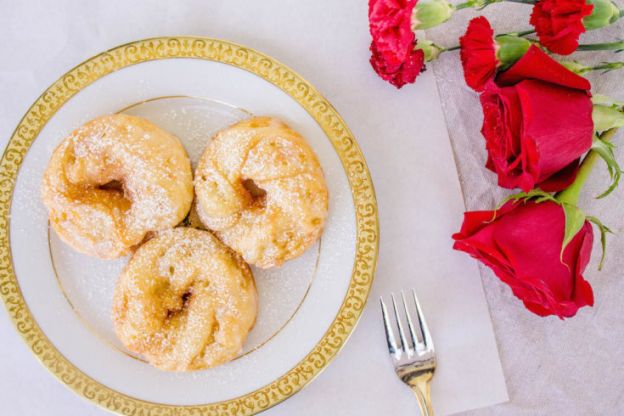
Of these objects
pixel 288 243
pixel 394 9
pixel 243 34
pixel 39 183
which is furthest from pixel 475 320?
pixel 39 183

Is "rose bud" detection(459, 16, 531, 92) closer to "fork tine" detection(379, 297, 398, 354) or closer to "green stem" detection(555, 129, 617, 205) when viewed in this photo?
"green stem" detection(555, 129, 617, 205)

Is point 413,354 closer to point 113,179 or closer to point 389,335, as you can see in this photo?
point 389,335

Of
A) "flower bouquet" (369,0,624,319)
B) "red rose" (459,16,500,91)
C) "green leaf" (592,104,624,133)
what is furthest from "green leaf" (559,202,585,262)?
"red rose" (459,16,500,91)

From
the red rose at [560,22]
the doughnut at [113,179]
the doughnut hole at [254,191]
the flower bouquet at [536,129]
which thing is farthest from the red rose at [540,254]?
the doughnut at [113,179]

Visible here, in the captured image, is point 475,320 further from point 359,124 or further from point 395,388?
point 359,124

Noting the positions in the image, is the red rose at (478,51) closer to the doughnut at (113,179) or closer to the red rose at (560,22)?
the red rose at (560,22)
